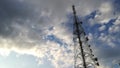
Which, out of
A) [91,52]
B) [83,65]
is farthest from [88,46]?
[83,65]

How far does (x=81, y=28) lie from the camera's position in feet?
265

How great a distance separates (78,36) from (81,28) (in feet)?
8.41

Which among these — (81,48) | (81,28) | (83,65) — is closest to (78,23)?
(81,28)

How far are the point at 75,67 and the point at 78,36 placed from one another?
1012cm

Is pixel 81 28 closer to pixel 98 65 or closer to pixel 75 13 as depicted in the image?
pixel 75 13

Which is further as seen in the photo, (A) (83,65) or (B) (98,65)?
(B) (98,65)

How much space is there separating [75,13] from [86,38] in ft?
27.3

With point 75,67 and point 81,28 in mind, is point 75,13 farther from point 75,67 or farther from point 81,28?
point 75,67

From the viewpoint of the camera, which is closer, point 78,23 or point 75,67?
point 75,67

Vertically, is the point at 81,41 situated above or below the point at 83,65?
above

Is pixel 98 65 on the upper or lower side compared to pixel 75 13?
lower

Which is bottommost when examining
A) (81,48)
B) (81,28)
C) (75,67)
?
(75,67)

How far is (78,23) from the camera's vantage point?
8088 cm

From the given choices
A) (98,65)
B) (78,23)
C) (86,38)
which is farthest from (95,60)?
(78,23)
